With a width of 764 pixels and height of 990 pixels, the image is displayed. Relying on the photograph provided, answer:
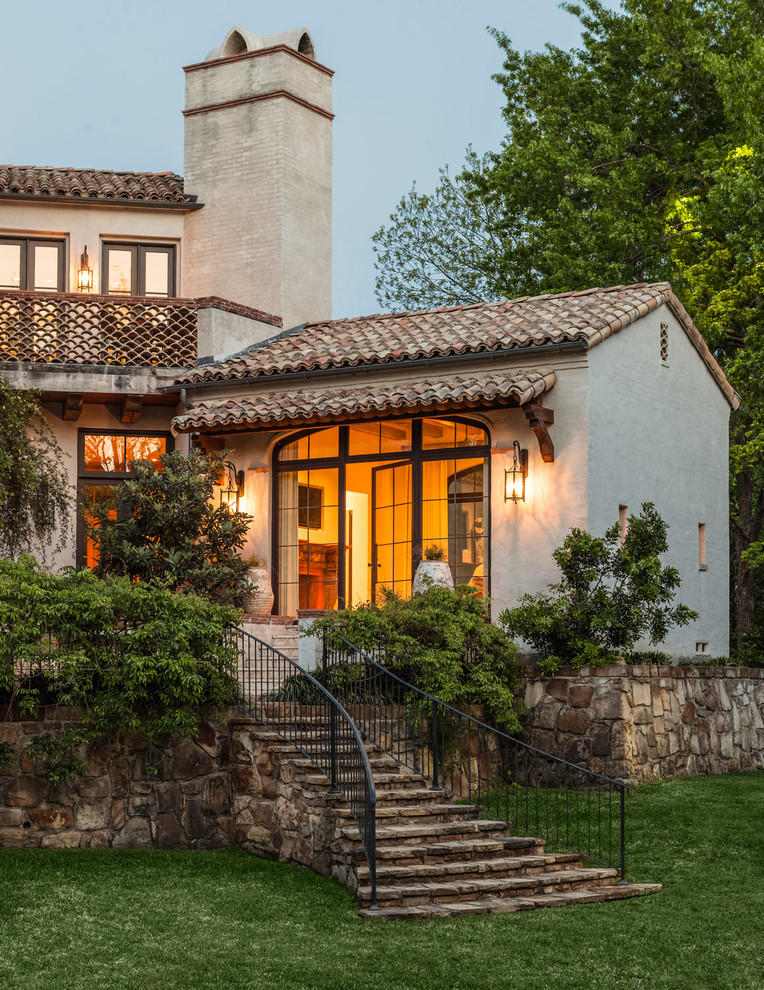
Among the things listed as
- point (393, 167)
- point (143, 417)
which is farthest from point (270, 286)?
point (393, 167)

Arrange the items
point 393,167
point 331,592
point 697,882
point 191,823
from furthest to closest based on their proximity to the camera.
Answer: point 393,167 → point 331,592 → point 191,823 → point 697,882

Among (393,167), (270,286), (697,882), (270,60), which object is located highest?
(393,167)

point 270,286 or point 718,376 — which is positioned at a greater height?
point 270,286

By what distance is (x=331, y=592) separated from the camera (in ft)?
58.2

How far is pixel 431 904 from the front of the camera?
34.0 ft

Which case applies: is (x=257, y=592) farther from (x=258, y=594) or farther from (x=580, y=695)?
(x=580, y=695)

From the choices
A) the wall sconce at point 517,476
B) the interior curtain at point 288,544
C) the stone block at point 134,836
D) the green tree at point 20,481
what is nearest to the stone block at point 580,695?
the wall sconce at point 517,476

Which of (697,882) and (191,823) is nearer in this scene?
(697,882)

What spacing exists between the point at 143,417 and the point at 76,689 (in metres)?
8.17

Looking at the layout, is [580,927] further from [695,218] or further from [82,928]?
[695,218]

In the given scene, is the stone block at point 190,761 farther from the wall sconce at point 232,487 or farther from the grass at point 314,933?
the wall sconce at point 232,487

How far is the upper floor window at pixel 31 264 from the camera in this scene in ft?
70.1

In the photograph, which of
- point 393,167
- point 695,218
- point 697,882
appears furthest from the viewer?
point 393,167

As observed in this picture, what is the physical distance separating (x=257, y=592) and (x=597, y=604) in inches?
171
